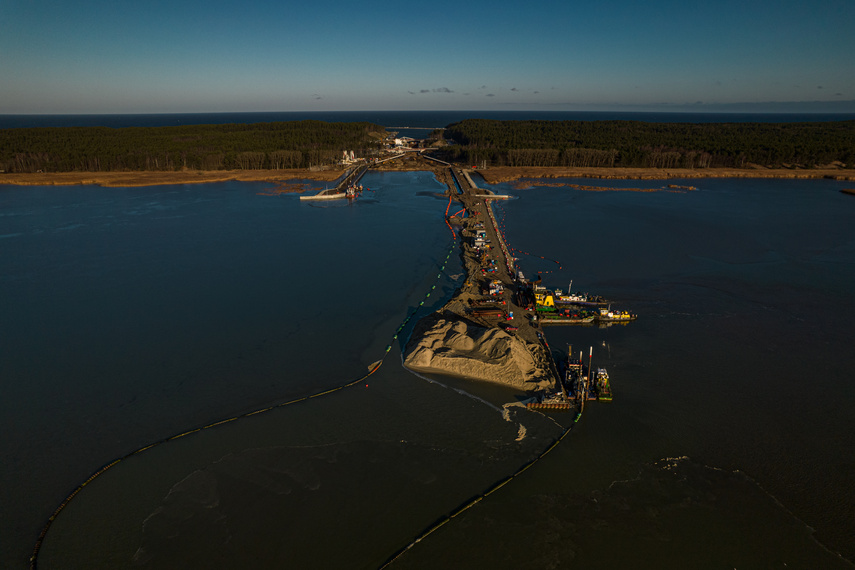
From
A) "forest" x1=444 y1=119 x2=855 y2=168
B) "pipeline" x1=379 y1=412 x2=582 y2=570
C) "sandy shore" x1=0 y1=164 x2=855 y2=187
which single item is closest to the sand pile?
"pipeline" x1=379 y1=412 x2=582 y2=570

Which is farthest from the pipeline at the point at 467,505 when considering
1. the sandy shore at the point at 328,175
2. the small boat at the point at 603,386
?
the sandy shore at the point at 328,175

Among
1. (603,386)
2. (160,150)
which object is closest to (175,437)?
(603,386)

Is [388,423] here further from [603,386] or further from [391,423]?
[603,386]

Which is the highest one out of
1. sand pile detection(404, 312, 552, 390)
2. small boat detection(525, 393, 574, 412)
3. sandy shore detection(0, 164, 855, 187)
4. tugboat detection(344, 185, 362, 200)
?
sandy shore detection(0, 164, 855, 187)

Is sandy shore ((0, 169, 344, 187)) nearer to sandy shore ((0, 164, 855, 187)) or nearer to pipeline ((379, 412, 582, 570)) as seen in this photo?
sandy shore ((0, 164, 855, 187))

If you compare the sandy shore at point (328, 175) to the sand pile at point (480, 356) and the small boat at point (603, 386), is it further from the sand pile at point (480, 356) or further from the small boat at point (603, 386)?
the small boat at point (603, 386)

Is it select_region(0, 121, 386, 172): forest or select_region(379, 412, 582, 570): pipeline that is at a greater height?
select_region(0, 121, 386, 172): forest
